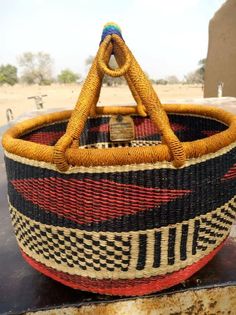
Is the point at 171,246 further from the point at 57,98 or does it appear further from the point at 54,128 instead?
the point at 57,98

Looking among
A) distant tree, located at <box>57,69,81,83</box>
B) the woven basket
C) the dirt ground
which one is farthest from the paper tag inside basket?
distant tree, located at <box>57,69,81,83</box>

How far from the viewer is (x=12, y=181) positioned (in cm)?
68

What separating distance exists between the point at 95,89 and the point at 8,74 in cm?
3256

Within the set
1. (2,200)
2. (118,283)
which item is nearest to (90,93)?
(118,283)

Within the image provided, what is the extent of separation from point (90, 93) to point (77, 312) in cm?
44

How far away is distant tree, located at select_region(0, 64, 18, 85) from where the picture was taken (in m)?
29.5

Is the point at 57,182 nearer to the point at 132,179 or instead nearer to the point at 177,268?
the point at 132,179

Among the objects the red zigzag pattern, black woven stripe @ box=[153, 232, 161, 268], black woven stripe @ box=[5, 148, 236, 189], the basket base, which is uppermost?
black woven stripe @ box=[5, 148, 236, 189]

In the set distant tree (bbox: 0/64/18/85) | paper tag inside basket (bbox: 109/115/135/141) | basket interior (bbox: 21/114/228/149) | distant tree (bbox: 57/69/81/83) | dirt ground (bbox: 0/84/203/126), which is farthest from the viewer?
distant tree (bbox: 57/69/81/83)

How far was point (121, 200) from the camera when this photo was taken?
22.9 inches

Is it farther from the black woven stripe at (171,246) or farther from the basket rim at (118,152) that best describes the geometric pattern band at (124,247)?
the basket rim at (118,152)

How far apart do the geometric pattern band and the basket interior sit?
1.25ft

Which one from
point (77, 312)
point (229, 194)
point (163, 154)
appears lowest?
point (77, 312)

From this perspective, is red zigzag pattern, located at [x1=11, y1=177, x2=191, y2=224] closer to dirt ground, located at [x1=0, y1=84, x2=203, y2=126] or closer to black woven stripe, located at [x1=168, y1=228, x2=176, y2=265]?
black woven stripe, located at [x1=168, y1=228, x2=176, y2=265]
